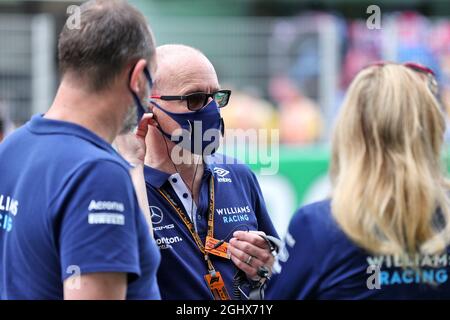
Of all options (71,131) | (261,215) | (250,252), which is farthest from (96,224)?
(261,215)

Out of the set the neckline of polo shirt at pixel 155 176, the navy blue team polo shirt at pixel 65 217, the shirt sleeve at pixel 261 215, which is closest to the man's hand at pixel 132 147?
the neckline of polo shirt at pixel 155 176

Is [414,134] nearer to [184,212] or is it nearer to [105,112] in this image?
[105,112]

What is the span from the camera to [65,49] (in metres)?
2.50

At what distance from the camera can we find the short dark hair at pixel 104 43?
8.03 feet

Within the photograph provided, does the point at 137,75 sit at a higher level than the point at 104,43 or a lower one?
lower

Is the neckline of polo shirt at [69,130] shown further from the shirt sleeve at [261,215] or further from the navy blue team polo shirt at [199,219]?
the shirt sleeve at [261,215]

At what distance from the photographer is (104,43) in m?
2.44

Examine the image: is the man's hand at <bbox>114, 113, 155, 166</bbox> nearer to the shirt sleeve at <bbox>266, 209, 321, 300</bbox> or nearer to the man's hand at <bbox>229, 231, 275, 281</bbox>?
the man's hand at <bbox>229, 231, 275, 281</bbox>

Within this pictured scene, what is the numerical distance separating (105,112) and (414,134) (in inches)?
40.6

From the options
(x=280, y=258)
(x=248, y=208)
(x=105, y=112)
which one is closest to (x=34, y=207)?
(x=105, y=112)

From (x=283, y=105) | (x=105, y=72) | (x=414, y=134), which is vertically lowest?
(x=283, y=105)

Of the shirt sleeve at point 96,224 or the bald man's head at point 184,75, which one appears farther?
the bald man's head at point 184,75

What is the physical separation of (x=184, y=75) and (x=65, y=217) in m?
1.52

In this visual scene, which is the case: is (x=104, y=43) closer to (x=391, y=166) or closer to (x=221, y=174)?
(x=391, y=166)
